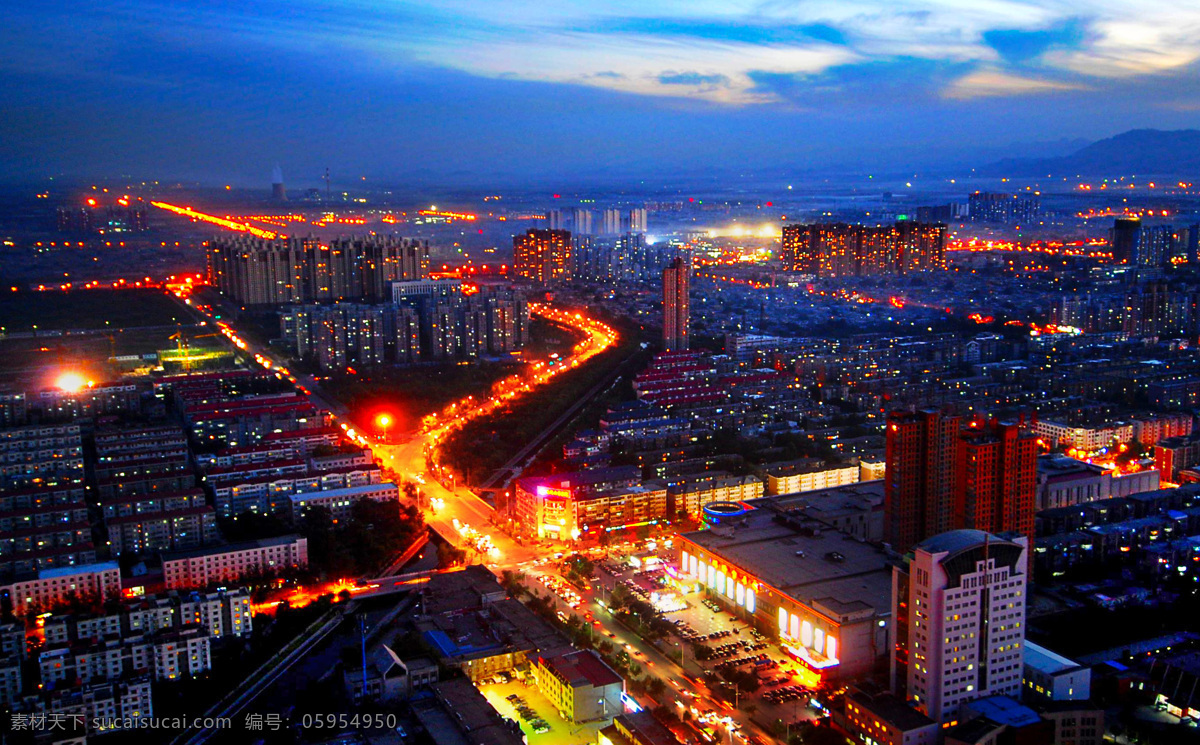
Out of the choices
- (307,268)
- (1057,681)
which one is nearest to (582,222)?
(307,268)

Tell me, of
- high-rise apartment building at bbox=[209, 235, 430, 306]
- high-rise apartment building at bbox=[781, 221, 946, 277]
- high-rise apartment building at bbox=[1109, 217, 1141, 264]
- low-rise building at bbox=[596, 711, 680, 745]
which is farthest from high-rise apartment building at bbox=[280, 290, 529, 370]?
high-rise apartment building at bbox=[1109, 217, 1141, 264]

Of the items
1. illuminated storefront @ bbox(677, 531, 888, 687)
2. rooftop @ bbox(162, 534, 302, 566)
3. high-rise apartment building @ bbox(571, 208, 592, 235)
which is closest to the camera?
illuminated storefront @ bbox(677, 531, 888, 687)

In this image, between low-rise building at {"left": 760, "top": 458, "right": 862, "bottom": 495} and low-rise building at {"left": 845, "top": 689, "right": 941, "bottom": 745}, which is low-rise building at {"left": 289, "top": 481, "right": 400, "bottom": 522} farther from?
low-rise building at {"left": 845, "top": 689, "right": 941, "bottom": 745}

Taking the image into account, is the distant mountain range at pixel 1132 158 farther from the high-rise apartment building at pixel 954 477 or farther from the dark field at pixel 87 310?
the dark field at pixel 87 310

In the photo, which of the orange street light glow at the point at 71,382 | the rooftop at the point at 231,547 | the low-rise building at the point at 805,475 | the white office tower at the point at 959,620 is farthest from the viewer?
the orange street light glow at the point at 71,382

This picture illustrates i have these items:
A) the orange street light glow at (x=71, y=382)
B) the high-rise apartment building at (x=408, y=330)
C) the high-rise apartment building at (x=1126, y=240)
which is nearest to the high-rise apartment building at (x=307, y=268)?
the high-rise apartment building at (x=408, y=330)

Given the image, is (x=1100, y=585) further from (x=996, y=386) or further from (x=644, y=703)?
(x=996, y=386)

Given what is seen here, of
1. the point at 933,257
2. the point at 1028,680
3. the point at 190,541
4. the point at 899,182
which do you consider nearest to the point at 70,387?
the point at 190,541
